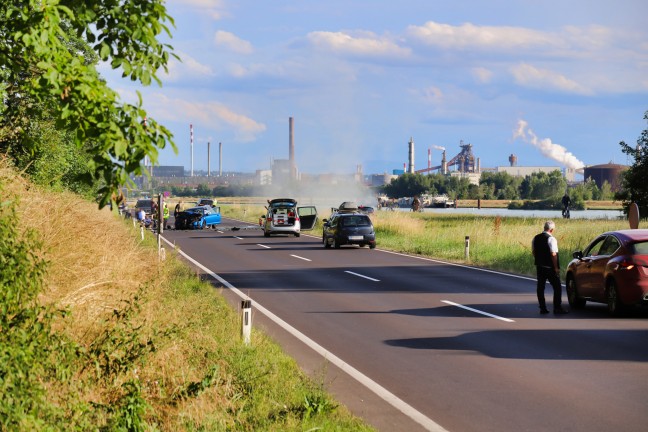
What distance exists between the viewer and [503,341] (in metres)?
13.6

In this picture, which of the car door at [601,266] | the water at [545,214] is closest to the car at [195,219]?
the water at [545,214]

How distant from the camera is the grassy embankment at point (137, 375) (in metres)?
7.12

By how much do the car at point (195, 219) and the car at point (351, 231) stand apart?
2196cm

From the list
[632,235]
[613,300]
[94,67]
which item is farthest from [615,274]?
[94,67]

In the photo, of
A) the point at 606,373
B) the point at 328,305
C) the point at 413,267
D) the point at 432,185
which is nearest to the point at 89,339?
the point at 606,373

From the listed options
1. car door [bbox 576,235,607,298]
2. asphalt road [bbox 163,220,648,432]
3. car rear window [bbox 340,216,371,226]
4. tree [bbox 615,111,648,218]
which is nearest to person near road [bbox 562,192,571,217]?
tree [bbox 615,111,648,218]

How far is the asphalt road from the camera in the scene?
29.6 ft

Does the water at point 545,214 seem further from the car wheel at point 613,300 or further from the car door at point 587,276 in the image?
the car wheel at point 613,300

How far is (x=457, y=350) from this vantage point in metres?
12.8

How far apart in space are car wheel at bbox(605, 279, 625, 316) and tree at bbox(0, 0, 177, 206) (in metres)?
10.4

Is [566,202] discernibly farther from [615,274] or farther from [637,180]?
[615,274]

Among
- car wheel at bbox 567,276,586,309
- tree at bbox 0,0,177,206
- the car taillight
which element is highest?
tree at bbox 0,0,177,206

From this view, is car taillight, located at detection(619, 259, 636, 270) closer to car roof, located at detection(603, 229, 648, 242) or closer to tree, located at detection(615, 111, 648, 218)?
car roof, located at detection(603, 229, 648, 242)

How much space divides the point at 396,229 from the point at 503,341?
116ft
